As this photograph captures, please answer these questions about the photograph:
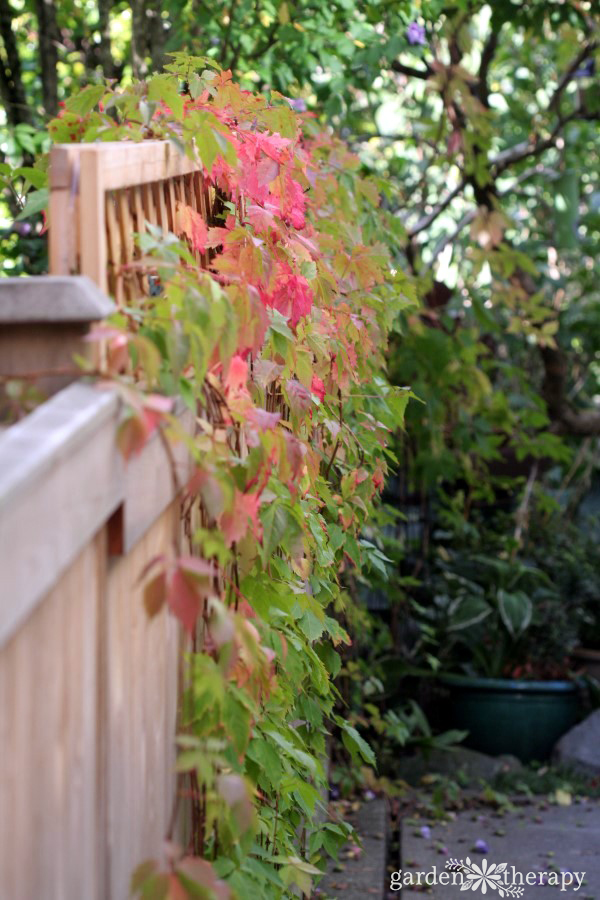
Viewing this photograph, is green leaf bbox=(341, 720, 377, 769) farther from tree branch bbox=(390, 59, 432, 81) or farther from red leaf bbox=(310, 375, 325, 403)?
tree branch bbox=(390, 59, 432, 81)

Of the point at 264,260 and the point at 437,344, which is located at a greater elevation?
the point at 264,260

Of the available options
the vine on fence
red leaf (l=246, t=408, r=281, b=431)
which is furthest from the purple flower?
red leaf (l=246, t=408, r=281, b=431)

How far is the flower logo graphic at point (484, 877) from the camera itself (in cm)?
377

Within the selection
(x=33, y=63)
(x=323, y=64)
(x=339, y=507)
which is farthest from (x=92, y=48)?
(x=339, y=507)

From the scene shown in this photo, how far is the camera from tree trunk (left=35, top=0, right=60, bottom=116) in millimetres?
4887

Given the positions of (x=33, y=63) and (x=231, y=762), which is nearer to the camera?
(x=231, y=762)

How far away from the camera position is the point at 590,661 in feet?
19.7

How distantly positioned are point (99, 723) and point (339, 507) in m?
1.56

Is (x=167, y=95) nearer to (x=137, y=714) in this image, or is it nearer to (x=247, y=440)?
(x=247, y=440)

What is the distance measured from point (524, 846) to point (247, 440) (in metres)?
3.02

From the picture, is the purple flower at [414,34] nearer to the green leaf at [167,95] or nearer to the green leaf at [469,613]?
the green leaf at [469,613]

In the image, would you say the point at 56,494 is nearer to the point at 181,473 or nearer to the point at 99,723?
the point at 99,723

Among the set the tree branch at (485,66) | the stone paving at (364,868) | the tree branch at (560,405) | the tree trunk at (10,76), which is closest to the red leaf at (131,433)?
the stone paving at (364,868)

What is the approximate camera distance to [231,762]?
5.37 feet
